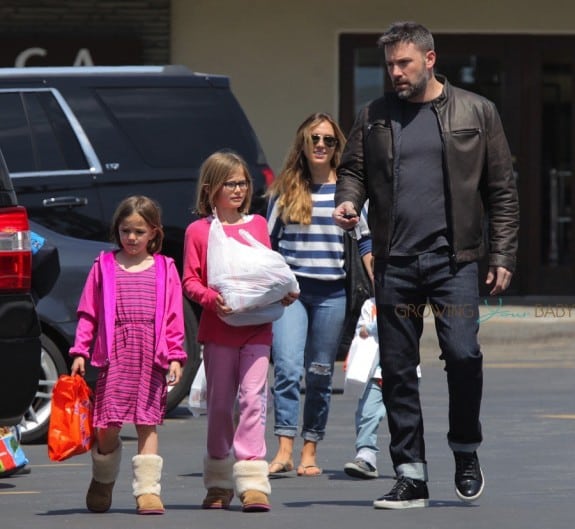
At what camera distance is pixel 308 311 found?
9484 mm

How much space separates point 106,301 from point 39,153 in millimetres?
5274

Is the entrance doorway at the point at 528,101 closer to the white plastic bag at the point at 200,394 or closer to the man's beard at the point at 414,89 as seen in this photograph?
the white plastic bag at the point at 200,394

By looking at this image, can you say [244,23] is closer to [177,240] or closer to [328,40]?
[328,40]

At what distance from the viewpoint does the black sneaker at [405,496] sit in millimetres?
7819

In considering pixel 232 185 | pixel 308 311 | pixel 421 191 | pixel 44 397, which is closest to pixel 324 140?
pixel 308 311

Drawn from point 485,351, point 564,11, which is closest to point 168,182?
point 485,351

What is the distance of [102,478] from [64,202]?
512 centimetres

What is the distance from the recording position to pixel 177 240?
12.8 metres

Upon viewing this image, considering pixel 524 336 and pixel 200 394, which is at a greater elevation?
pixel 200 394

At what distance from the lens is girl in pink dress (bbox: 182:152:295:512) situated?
313 inches

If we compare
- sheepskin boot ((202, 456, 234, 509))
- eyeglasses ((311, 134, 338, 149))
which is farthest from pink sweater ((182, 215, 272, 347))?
eyeglasses ((311, 134, 338, 149))

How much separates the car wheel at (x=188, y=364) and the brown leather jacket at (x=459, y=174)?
397cm

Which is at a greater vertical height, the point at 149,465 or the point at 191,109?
the point at 191,109

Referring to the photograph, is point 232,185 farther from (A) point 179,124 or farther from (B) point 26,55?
(B) point 26,55
